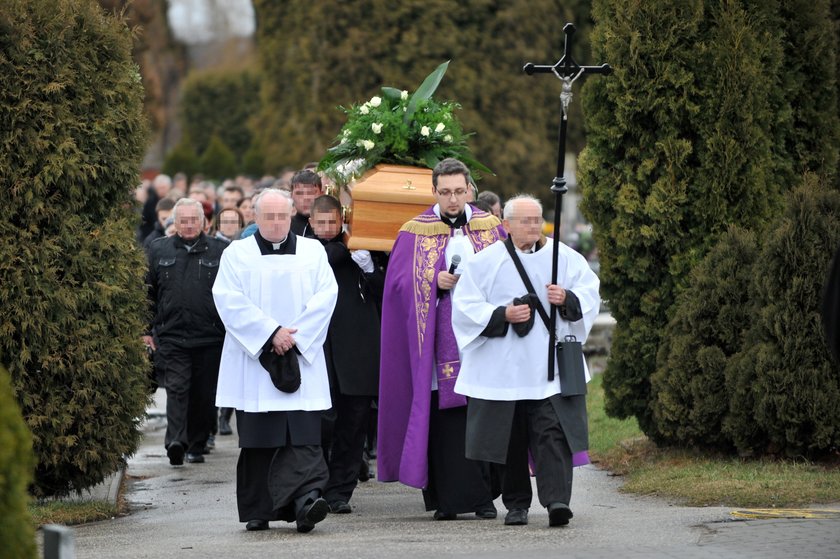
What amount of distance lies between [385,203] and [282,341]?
166 cm

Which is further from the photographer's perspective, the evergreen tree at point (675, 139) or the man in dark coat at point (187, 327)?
the man in dark coat at point (187, 327)

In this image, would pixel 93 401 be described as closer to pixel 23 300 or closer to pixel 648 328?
pixel 23 300

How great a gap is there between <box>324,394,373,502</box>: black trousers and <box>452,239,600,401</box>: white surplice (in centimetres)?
137

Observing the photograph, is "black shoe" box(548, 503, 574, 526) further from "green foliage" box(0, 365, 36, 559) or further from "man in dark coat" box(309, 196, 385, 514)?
"green foliage" box(0, 365, 36, 559)

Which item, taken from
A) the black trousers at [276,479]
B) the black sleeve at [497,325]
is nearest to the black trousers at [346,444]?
the black trousers at [276,479]

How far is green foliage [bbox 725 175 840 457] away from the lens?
10055 millimetres

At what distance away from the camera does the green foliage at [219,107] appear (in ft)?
211

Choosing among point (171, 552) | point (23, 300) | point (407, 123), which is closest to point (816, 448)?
point (407, 123)

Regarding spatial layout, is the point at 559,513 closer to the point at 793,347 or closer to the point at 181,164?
the point at 793,347

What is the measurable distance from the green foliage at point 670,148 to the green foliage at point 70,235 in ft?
11.4

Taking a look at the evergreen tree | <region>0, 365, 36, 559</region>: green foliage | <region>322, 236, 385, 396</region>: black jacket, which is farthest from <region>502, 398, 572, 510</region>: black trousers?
<region>0, 365, 36, 559</region>: green foliage

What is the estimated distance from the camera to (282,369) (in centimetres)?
897

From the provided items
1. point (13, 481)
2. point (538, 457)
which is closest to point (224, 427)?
point (538, 457)

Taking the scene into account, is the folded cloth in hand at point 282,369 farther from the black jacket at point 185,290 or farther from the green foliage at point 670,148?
the black jacket at point 185,290
